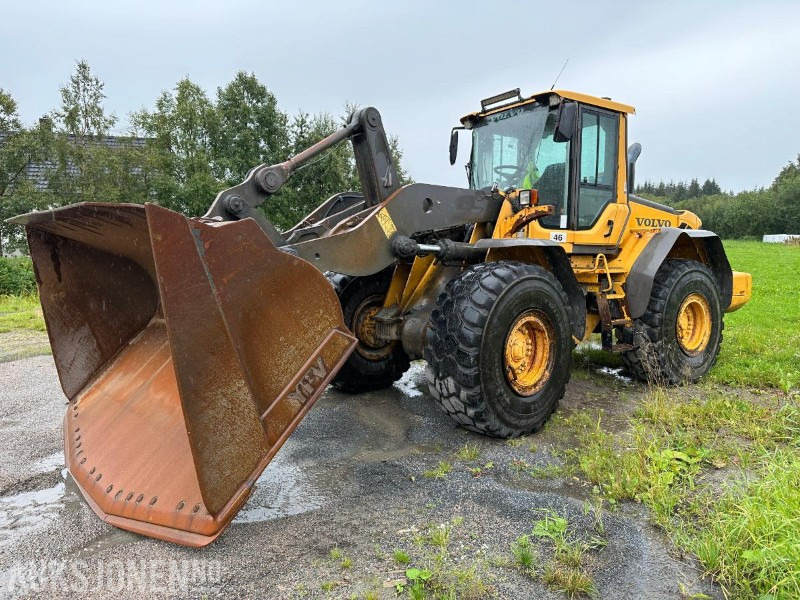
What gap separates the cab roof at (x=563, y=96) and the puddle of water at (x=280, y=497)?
349cm

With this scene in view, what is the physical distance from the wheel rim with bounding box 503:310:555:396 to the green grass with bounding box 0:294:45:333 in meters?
7.54

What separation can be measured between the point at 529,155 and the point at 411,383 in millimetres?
2440

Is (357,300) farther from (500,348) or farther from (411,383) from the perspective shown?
(500,348)

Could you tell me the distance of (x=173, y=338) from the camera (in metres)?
2.29

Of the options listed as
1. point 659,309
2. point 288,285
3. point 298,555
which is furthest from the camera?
point 659,309

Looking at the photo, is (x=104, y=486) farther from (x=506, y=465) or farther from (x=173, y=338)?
(x=506, y=465)

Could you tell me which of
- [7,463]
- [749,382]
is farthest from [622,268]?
[7,463]

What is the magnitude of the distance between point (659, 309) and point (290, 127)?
24403 millimetres

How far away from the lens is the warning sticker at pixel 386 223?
12.5ft

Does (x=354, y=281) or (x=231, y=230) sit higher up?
(x=231, y=230)

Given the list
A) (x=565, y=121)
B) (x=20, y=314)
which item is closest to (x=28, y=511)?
(x=565, y=121)

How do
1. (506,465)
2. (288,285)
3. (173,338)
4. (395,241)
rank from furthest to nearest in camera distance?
(395,241) < (506,465) < (288,285) < (173,338)

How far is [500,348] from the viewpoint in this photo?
377cm

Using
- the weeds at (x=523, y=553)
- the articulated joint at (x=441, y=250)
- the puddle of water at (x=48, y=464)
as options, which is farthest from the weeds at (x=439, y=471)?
the puddle of water at (x=48, y=464)
